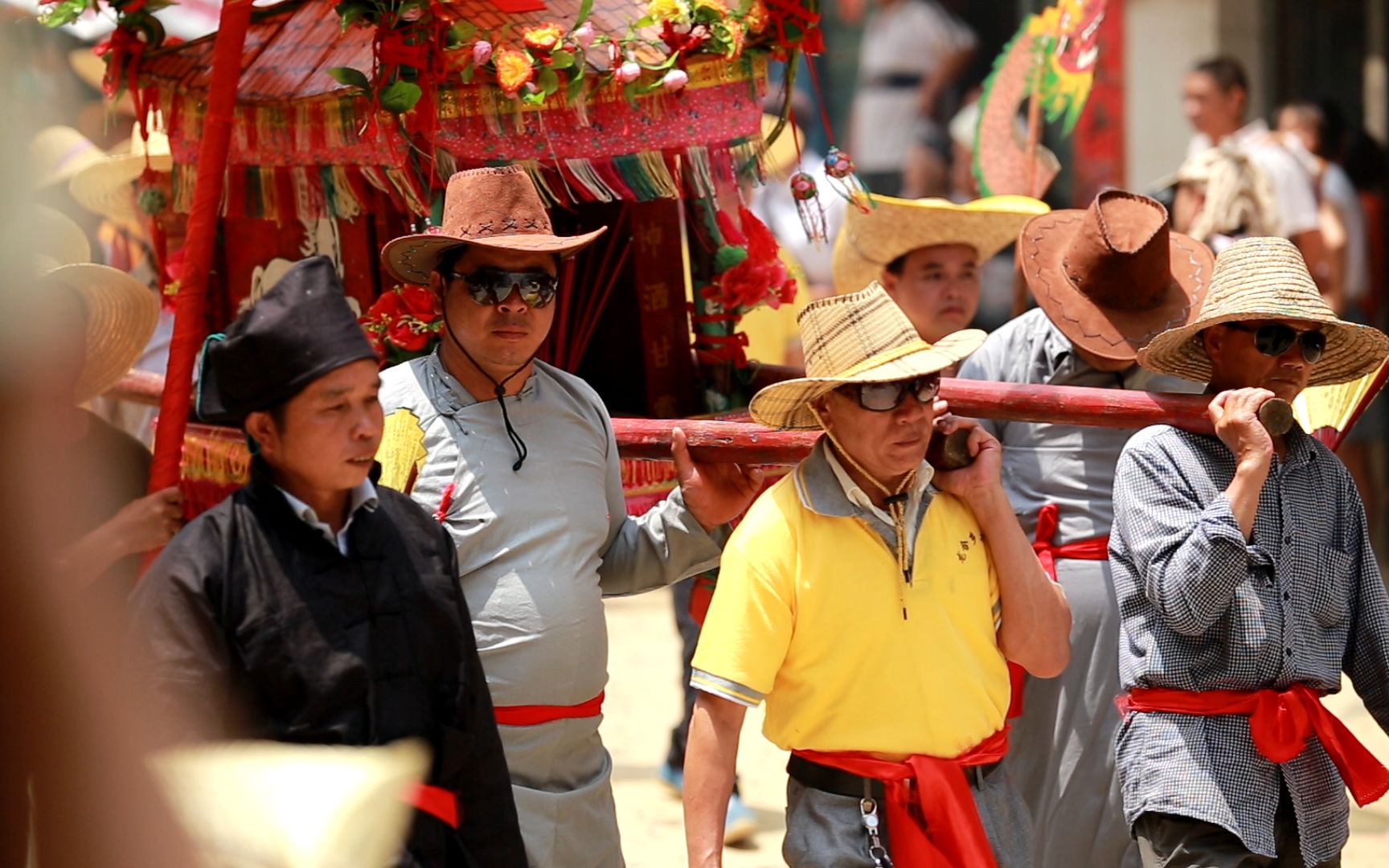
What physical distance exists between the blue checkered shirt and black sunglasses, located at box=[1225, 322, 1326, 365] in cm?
18

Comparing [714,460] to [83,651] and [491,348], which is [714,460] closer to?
[491,348]

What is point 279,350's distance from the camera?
2.86 meters

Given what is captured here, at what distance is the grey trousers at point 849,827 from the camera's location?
3.37 meters

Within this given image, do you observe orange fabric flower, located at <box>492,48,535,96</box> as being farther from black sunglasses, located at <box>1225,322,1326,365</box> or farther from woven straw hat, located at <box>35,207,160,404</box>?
black sunglasses, located at <box>1225,322,1326,365</box>

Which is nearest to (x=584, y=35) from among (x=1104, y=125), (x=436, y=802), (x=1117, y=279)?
(x=1117, y=279)

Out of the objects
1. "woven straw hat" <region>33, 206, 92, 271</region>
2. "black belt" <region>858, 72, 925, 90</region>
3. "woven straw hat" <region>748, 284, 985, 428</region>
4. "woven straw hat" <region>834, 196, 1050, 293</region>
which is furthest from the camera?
"black belt" <region>858, 72, 925, 90</region>

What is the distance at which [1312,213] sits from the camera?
30.0 ft

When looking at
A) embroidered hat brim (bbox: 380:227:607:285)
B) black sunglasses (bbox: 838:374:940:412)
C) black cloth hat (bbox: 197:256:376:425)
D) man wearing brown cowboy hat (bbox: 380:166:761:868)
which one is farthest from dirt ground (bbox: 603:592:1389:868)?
black cloth hat (bbox: 197:256:376:425)

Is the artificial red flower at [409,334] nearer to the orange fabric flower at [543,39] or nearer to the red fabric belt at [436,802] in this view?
the orange fabric flower at [543,39]

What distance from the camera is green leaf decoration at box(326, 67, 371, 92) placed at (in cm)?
414

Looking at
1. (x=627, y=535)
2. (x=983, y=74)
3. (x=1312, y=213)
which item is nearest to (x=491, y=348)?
(x=627, y=535)

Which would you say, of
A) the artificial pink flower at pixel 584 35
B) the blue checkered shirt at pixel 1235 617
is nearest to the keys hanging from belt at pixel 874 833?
the blue checkered shirt at pixel 1235 617

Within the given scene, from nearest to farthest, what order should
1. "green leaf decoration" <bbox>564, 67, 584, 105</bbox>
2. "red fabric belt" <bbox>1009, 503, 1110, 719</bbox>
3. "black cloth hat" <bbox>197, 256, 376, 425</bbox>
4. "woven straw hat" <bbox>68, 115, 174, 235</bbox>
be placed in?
"black cloth hat" <bbox>197, 256, 376, 425</bbox> → "green leaf decoration" <bbox>564, 67, 584, 105</bbox> → "red fabric belt" <bbox>1009, 503, 1110, 719</bbox> → "woven straw hat" <bbox>68, 115, 174, 235</bbox>

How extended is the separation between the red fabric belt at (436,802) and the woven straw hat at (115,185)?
3.74m
